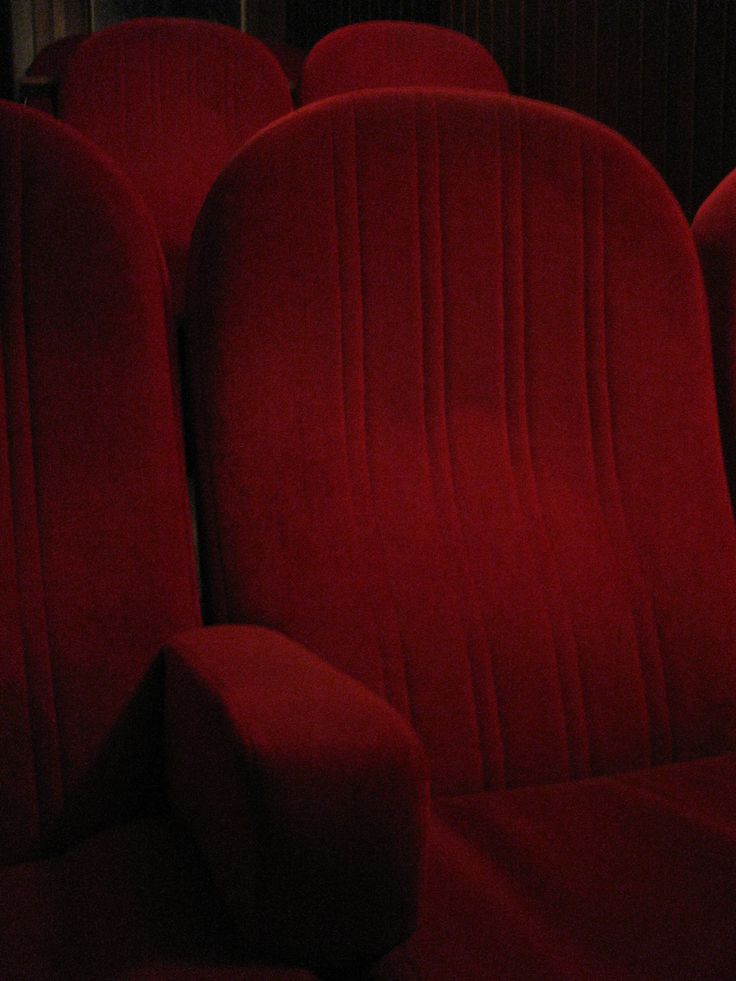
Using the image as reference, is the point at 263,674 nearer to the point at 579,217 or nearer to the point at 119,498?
the point at 119,498

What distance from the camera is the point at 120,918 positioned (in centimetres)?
42

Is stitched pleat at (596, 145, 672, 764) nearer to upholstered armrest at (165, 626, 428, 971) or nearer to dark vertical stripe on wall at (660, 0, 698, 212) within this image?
upholstered armrest at (165, 626, 428, 971)

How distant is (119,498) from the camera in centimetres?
55

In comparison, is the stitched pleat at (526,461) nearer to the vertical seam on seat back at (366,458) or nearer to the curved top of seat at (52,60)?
the vertical seam on seat back at (366,458)

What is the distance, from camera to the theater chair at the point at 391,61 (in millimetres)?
1484

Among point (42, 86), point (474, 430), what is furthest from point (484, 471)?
point (42, 86)

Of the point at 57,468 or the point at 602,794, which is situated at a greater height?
the point at 57,468

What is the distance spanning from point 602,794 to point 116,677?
0.92 ft

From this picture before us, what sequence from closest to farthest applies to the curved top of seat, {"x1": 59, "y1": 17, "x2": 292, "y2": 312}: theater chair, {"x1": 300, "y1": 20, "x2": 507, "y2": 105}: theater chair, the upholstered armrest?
the upholstered armrest → {"x1": 59, "y1": 17, "x2": 292, "y2": 312}: theater chair → {"x1": 300, "y1": 20, "x2": 507, "y2": 105}: theater chair → the curved top of seat

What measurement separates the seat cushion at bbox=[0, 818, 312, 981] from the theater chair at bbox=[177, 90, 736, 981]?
33 mm

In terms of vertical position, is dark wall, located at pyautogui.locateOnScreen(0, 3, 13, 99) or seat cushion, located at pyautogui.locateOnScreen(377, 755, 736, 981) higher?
dark wall, located at pyautogui.locateOnScreen(0, 3, 13, 99)

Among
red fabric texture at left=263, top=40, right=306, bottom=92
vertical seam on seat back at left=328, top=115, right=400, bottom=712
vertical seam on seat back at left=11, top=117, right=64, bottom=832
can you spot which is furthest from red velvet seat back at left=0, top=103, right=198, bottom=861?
red fabric texture at left=263, top=40, right=306, bottom=92

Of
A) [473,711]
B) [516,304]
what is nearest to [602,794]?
Answer: [473,711]

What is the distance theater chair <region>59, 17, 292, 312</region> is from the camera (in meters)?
1.24
